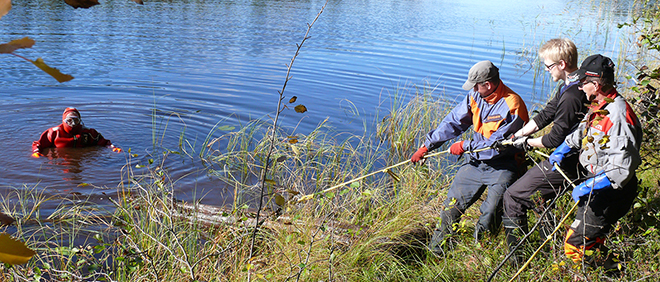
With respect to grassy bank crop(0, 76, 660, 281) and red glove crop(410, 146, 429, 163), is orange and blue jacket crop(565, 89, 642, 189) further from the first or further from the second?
red glove crop(410, 146, 429, 163)

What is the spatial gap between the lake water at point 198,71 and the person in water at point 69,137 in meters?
0.15

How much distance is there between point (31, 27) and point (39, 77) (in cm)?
491

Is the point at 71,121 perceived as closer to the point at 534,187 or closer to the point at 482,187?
the point at 482,187

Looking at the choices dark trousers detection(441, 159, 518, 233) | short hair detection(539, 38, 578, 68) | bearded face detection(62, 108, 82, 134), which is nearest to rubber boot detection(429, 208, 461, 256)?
dark trousers detection(441, 159, 518, 233)

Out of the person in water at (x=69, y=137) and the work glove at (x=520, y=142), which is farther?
the person in water at (x=69, y=137)

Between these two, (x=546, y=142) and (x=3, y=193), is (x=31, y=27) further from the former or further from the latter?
(x=546, y=142)

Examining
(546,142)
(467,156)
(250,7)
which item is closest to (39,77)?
(467,156)

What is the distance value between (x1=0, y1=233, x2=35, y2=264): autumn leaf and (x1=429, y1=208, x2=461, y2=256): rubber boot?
383 cm

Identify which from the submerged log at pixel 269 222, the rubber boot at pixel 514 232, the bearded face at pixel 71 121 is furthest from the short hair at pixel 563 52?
the bearded face at pixel 71 121

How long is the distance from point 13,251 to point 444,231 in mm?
3966

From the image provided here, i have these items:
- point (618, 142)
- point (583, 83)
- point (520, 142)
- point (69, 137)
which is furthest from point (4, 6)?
point (69, 137)

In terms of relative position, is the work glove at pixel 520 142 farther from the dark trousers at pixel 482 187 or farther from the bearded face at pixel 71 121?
the bearded face at pixel 71 121

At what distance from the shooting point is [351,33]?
18.2m

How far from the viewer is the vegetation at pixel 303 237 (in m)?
3.24
